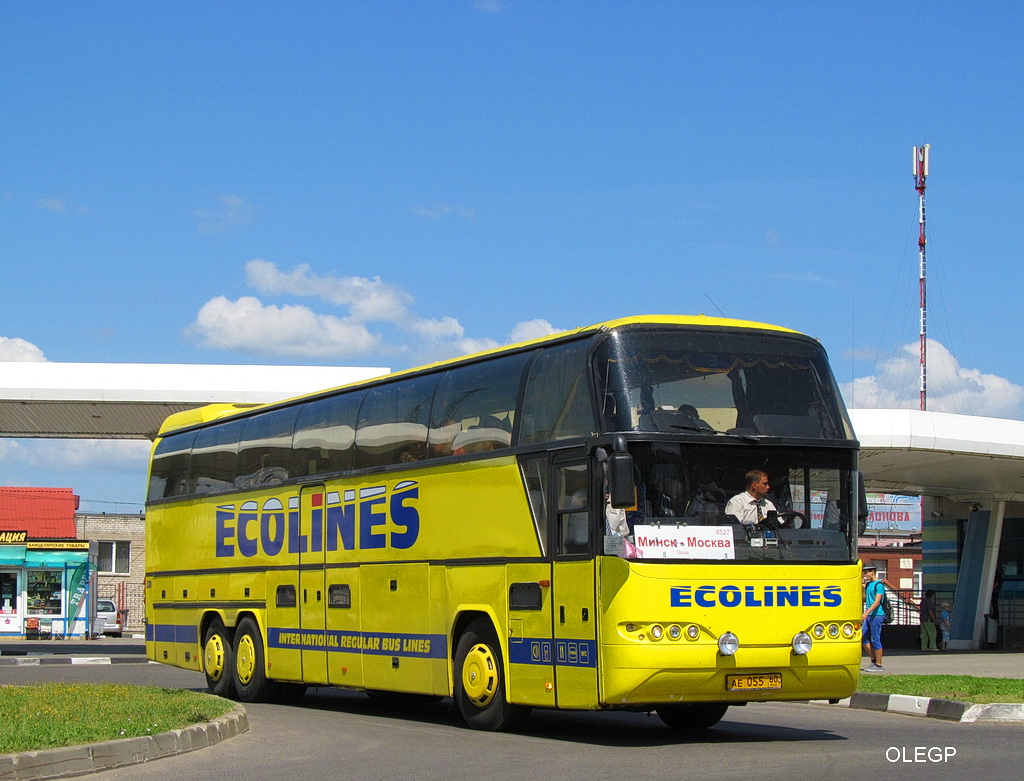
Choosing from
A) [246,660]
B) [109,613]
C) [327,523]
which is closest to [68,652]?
[109,613]

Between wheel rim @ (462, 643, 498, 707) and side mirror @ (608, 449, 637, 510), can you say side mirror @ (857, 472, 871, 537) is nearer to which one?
side mirror @ (608, 449, 637, 510)

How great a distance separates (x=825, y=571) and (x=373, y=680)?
5.47 m

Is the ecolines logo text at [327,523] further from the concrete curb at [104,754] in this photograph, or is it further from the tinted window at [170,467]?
the concrete curb at [104,754]

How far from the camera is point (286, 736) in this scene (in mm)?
12922

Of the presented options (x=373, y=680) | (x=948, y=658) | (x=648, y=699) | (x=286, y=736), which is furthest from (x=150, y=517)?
(x=948, y=658)

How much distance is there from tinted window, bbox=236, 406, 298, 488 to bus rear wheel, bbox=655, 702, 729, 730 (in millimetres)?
5805

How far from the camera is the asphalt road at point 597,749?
9797mm

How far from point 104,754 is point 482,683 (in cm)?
375

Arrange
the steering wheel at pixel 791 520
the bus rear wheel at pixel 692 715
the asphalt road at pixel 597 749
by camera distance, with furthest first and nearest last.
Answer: the bus rear wheel at pixel 692 715 < the steering wheel at pixel 791 520 < the asphalt road at pixel 597 749

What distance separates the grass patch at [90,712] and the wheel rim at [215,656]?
2.44 metres

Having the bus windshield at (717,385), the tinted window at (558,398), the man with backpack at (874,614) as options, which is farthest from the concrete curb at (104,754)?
the man with backpack at (874,614)

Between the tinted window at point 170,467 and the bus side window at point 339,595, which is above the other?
the tinted window at point 170,467

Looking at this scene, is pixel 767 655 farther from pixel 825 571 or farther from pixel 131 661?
pixel 131 661

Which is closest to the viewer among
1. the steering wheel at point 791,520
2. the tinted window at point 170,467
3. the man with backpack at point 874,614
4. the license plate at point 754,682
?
the license plate at point 754,682
